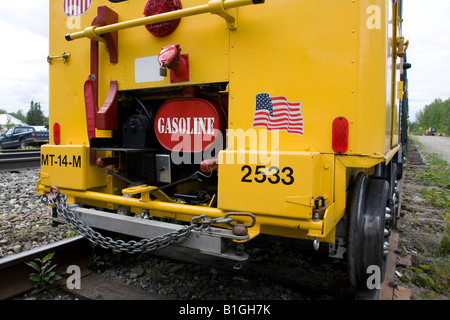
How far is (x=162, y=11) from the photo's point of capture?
274cm

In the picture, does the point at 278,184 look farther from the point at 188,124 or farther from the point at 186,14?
the point at 186,14

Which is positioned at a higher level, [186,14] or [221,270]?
[186,14]

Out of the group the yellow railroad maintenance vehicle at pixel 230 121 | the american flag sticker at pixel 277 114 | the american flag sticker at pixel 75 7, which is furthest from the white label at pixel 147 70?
the american flag sticker at pixel 277 114

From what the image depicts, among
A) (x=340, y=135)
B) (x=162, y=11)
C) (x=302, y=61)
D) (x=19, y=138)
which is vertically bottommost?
(x=340, y=135)

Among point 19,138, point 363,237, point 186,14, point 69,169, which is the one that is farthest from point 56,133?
point 19,138

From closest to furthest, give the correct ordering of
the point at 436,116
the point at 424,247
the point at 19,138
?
1. the point at 424,247
2. the point at 19,138
3. the point at 436,116

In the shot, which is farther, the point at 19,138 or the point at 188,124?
the point at 19,138

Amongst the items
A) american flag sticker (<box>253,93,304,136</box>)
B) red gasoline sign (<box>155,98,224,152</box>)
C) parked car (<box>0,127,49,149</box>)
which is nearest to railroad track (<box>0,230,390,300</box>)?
red gasoline sign (<box>155,98,224,152</box>)

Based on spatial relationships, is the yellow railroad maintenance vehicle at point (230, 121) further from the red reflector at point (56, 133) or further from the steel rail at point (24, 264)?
the steel rail at point (24, 264)

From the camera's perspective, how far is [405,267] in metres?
3.47

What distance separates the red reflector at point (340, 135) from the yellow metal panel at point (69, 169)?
219cm

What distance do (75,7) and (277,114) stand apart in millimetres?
2404
